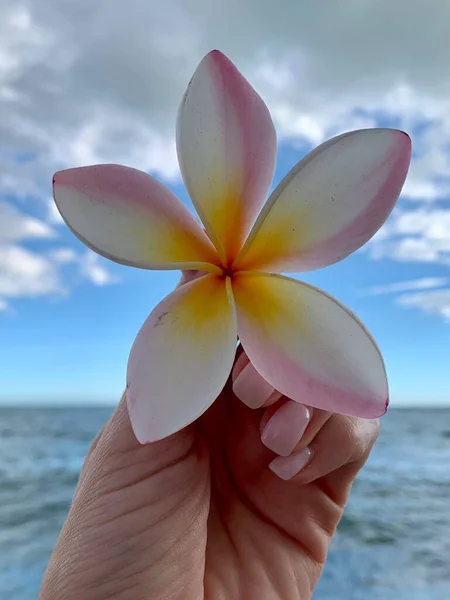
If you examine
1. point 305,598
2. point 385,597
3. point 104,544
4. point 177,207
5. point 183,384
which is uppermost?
point 177,207

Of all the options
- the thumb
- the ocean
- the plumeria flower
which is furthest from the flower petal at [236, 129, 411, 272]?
the ocean

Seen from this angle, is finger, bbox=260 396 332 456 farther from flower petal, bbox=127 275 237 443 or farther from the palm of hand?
flower petal, bbox=127 275 237 443

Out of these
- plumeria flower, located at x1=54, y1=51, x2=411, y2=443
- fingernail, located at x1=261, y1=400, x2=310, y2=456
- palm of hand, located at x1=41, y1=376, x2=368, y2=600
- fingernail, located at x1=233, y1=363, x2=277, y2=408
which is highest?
plumeria flower, located at x1=54, y1=51, x2=411, y2=443

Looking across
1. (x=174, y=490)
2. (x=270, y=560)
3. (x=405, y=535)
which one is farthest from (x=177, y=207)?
(x=405, y=535)

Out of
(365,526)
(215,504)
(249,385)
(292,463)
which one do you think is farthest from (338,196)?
(365,526)

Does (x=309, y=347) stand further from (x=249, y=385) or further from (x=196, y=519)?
(x=196, y=519)

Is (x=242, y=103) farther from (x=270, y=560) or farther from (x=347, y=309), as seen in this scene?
(x=270, y=560)

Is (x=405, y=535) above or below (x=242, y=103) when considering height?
below
